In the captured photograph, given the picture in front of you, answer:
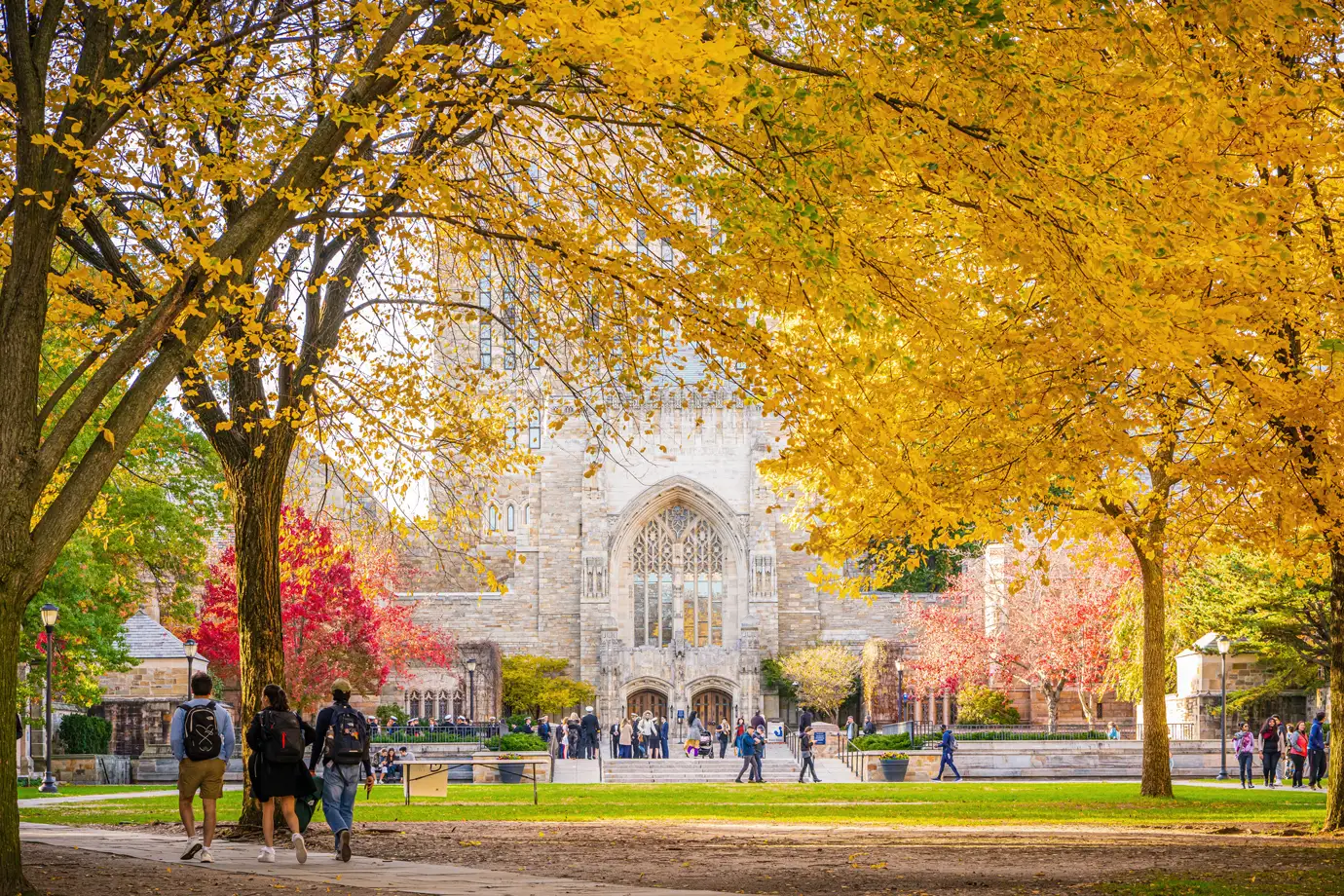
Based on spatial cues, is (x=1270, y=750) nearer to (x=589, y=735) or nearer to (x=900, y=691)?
(x=589, y=735)

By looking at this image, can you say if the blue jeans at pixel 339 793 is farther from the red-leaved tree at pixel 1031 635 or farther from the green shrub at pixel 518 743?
the red-leaved tree at pixel 1031 635

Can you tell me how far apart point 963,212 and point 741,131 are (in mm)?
1648

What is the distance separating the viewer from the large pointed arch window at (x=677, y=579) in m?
51.9

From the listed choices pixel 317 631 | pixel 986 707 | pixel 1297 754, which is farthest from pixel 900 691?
pixel 1297 754

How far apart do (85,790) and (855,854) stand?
63.5 feet

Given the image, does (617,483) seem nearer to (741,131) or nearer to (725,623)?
(725,623)

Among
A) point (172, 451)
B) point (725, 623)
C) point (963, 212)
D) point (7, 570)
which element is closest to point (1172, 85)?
point (963, 212)

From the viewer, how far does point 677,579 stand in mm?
52250

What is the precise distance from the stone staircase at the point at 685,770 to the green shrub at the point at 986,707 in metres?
8.43

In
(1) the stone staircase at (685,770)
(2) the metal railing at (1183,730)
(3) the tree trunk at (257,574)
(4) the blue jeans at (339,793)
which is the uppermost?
(3) the tree trunk at (257,574)

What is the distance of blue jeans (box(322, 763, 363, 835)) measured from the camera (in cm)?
1094

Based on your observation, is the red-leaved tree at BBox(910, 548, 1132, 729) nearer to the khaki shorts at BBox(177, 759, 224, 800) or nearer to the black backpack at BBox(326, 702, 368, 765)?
the black backpack at BBox(326, 702, 368, 765)

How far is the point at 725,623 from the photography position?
170ft

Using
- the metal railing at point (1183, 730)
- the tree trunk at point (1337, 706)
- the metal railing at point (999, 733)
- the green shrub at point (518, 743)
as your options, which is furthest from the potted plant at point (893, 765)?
the tree trunk at point (1337, 706)
